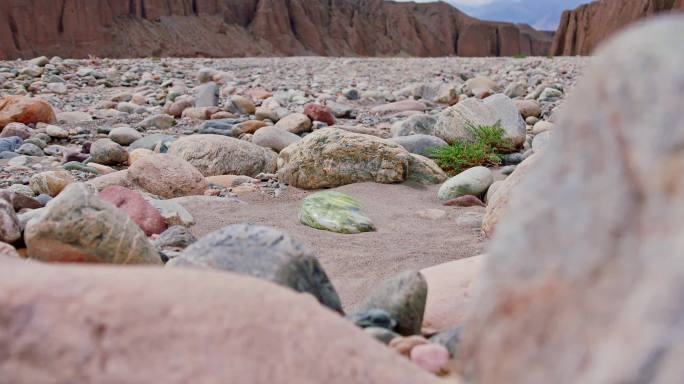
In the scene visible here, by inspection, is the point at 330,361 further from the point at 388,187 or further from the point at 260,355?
the point at 388,187

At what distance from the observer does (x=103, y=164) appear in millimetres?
5941

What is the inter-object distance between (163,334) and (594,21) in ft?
138

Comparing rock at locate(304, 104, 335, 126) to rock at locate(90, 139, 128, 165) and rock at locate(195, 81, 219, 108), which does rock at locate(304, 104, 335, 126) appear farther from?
rock at locate(90, 139, 128, 165)

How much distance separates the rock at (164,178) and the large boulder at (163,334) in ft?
10.5

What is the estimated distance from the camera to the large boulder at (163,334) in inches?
48.8

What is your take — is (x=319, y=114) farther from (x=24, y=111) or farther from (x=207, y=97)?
(x=24, y=111)

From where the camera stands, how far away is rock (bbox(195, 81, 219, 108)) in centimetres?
948

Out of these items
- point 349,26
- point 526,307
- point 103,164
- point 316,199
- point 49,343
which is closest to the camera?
point 526,307

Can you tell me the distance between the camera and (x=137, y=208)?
3529 mm

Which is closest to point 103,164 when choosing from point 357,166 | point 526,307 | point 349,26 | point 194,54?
point 357,166

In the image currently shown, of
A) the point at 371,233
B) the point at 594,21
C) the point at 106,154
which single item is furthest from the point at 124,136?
the point at 594,21

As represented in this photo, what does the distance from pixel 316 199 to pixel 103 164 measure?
2826mm

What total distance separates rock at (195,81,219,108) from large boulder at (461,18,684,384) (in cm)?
861

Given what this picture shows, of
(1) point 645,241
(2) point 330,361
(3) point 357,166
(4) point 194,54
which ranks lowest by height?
(4) point 194,54
